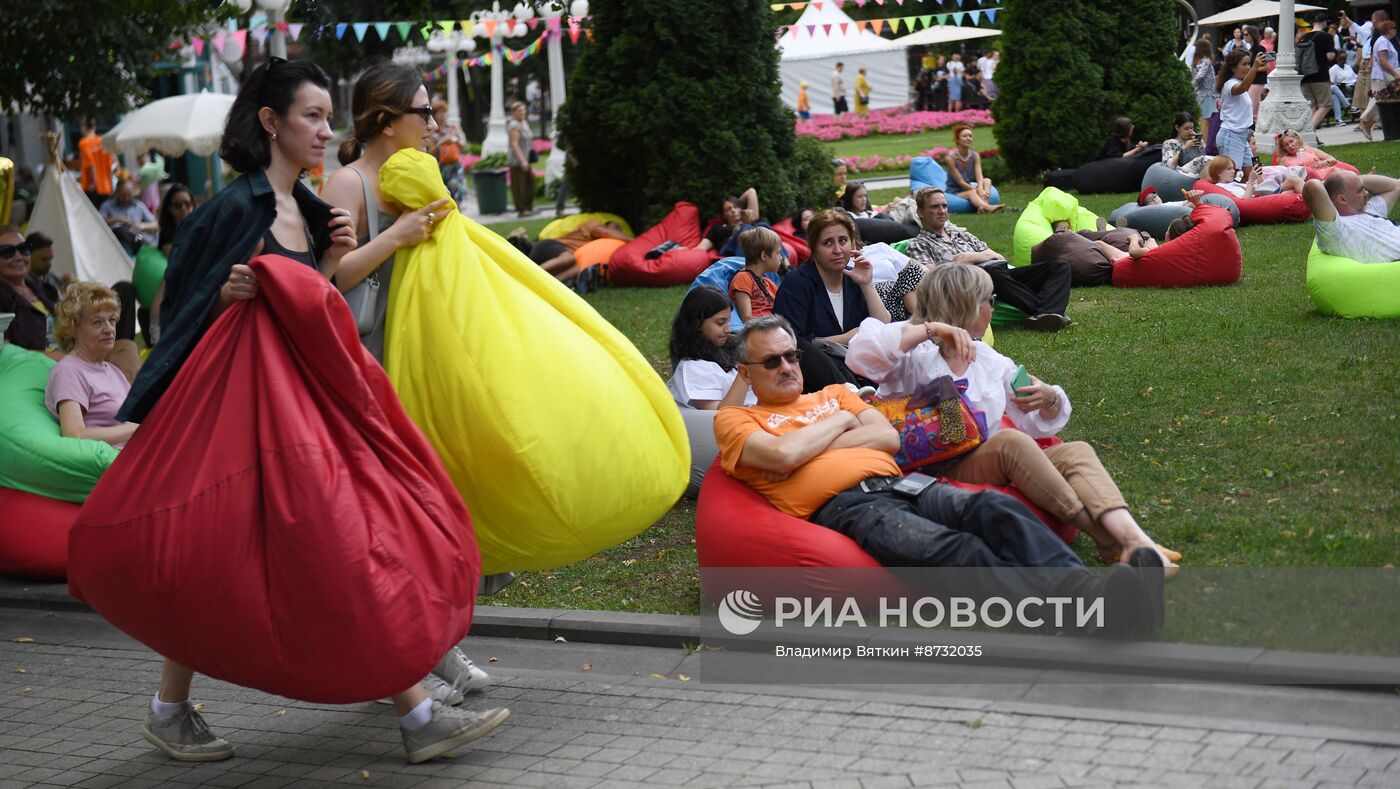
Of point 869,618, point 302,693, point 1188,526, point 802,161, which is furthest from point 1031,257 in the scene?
point 302,693

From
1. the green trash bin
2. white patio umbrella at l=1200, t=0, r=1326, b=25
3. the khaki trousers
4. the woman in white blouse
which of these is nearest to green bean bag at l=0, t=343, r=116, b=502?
the woman in white blouse

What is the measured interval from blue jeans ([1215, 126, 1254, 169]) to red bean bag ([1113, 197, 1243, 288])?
6.55 metres

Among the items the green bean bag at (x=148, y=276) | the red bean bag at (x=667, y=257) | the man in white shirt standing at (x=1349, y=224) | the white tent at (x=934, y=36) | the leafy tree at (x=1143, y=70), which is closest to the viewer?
the man in white shirt standing at (x=1349, y=224)

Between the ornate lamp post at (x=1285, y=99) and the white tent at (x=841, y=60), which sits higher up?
the white tent at (x=841, y=60)

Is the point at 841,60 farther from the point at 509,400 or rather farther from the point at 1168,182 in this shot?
the point at 509,400

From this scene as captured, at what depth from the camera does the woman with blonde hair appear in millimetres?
7444

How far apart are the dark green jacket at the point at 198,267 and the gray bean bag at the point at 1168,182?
525 inches

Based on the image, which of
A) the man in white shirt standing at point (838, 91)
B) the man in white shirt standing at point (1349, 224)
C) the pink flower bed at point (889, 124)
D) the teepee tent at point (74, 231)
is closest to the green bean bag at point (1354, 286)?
the man in white shirt standing at point (1349, 224)

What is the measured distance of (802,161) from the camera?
1680 cm

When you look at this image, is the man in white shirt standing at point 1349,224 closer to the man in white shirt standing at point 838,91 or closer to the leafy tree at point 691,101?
the leafy tree at point 691,101

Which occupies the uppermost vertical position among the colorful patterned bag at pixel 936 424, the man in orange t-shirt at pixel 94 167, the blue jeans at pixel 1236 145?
the man in orange t-shirt at pixel 94 167

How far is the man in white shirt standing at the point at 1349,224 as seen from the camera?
9.91 m

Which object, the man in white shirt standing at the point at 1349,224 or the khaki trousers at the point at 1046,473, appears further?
the man in white shirt standing at the point at 1349,224

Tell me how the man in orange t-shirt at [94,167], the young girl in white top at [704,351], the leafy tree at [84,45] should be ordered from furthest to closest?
the man in orange t-shirt at [94,167], the leafy tree at [84,45], the young girl in white top at [704,351]
